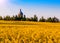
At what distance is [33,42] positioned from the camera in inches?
291

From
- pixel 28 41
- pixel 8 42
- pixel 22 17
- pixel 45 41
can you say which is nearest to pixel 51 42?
pixel 45 41

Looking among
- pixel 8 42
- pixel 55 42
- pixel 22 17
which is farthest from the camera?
pixel 22 17

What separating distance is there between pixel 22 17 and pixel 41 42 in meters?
58.5

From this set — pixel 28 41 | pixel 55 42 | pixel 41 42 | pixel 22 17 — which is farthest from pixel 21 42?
pixel 22 17

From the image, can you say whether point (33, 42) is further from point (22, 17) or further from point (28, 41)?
point (22, 17)

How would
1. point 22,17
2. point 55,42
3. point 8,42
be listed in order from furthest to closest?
1. point 22,17
2. point 55,42
3. point 8,42

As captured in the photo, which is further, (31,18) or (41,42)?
(31,18)

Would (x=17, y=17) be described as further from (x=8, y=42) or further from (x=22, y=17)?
(x=8, y=42)

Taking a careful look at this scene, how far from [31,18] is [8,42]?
2429 inches

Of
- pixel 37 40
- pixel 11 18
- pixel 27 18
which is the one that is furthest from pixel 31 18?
pixel 37 40

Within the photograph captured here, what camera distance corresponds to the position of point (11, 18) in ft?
226

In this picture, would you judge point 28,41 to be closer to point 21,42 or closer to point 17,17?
point 21,42

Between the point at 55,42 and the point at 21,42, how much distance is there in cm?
142

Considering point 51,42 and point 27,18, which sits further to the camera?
point 27,18
